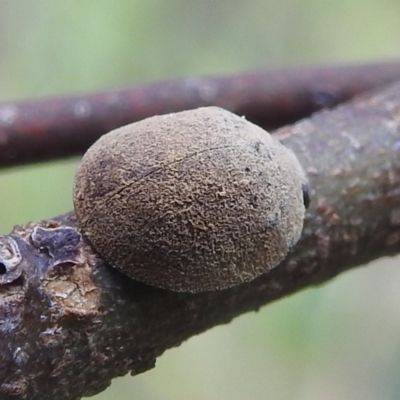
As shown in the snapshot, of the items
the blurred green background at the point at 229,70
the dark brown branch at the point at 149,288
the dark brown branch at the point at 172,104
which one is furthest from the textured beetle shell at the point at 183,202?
the blurred green background at the point at 229,70

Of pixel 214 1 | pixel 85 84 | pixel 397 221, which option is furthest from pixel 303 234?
pixel 214 1

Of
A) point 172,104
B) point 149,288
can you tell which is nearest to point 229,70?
point 172,104

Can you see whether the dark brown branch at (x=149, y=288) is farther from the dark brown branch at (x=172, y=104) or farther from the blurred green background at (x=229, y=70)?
the blurred green background at (x=229, y=70)

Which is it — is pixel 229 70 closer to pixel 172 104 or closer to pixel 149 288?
pixel 172 104

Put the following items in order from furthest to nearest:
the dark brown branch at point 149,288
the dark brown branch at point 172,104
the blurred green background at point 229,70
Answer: the blurred green background at point 229,70
the dark brown branch at point 172,104
the dark brown branch at point 149,288

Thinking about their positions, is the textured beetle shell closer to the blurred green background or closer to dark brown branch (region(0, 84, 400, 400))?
dark brown branch (region(0, 84, 400, 400))

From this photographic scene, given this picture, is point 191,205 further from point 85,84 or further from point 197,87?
point 85,84
